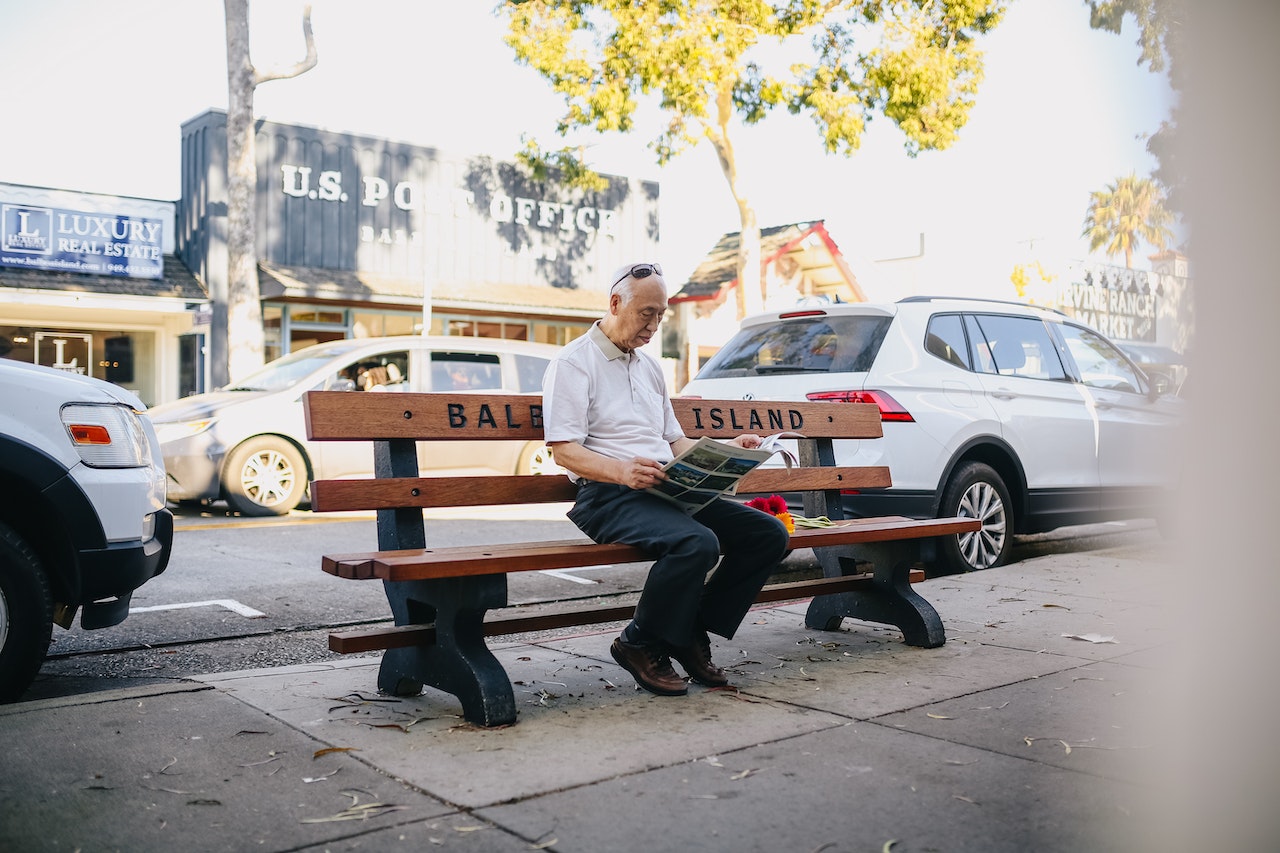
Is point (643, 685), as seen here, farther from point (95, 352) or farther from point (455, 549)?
point (95, 352)

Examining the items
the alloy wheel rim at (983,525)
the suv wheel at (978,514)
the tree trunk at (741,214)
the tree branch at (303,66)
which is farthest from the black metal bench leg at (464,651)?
the tree trunk at (741,214)

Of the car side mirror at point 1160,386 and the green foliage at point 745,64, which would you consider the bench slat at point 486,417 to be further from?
the green foliage at point 745,64

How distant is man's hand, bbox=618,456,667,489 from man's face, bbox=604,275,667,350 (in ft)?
1.61

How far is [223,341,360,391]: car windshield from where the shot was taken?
11648mm

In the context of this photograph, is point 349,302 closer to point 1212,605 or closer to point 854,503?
point 854,503

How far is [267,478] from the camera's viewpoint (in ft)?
36.2

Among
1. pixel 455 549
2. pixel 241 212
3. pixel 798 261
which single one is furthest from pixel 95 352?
pixel 455 549

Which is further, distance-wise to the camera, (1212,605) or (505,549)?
(505,549)

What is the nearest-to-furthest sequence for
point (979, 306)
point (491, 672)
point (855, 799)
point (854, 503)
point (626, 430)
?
point (855, 799)
point (491, 672)
point (626, 430)
point (854, 503)
point (979, 306)

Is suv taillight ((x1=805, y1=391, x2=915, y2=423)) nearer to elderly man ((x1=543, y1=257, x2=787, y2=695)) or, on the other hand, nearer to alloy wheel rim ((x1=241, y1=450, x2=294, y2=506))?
elderly man ((x1=543, y1=257, x2=787, y2=695))

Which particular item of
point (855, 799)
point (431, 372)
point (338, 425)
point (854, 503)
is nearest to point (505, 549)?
point (338, 425)

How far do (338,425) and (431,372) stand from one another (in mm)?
8491

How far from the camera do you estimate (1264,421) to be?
6.19 feet

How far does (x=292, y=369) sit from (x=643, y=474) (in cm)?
866
